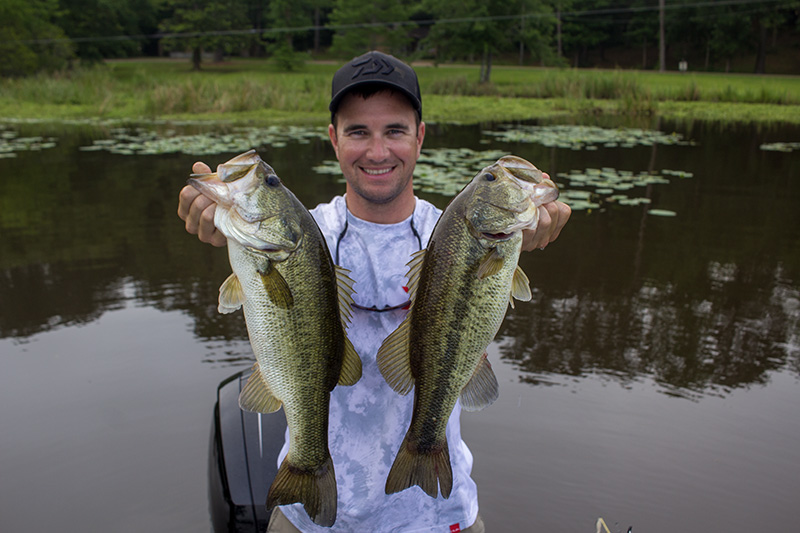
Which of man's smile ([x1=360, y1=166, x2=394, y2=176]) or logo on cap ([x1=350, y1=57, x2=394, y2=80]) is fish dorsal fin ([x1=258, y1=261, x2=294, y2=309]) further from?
logo on cap ([x1=350, y1=57, x2=394, y2=80])

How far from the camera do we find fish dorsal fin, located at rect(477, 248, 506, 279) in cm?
215

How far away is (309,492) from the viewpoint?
2246mm

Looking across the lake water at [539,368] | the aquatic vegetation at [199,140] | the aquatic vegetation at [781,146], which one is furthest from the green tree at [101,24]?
the lake water at [539,368]

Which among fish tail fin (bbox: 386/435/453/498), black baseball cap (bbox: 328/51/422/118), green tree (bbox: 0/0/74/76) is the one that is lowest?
fish tail fin (bbox: 386/435/453/498)

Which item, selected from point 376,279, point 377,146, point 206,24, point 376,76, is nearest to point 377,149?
point 377,146

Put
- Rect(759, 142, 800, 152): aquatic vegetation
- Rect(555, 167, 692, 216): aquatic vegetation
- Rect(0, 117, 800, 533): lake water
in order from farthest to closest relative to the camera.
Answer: Rect(759, 142, 800, 152): aquatic vegetation, Rect(555, 167, 692, 216): aquatic vegetation, Rect(0, 117, 800, 533): lake water

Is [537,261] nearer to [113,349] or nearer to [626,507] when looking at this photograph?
[626,507]

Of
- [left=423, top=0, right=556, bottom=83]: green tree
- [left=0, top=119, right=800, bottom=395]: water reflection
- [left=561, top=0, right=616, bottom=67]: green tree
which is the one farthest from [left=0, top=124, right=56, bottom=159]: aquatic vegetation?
[left=561, top=0, right=616, bottom=67]: green tree

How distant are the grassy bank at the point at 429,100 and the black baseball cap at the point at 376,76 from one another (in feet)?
68.2

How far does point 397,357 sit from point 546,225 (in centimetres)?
74

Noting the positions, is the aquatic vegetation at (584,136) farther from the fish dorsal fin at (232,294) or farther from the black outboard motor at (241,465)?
the fish dorsal fin at (232,294)

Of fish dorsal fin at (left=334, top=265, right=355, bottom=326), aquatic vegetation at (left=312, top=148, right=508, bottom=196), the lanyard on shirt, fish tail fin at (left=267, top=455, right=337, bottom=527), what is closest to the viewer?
fish tail fin at (left=267, top=455, right=337, bottom=527)

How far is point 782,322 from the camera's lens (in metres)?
6.31

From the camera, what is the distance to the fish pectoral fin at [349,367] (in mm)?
2312
